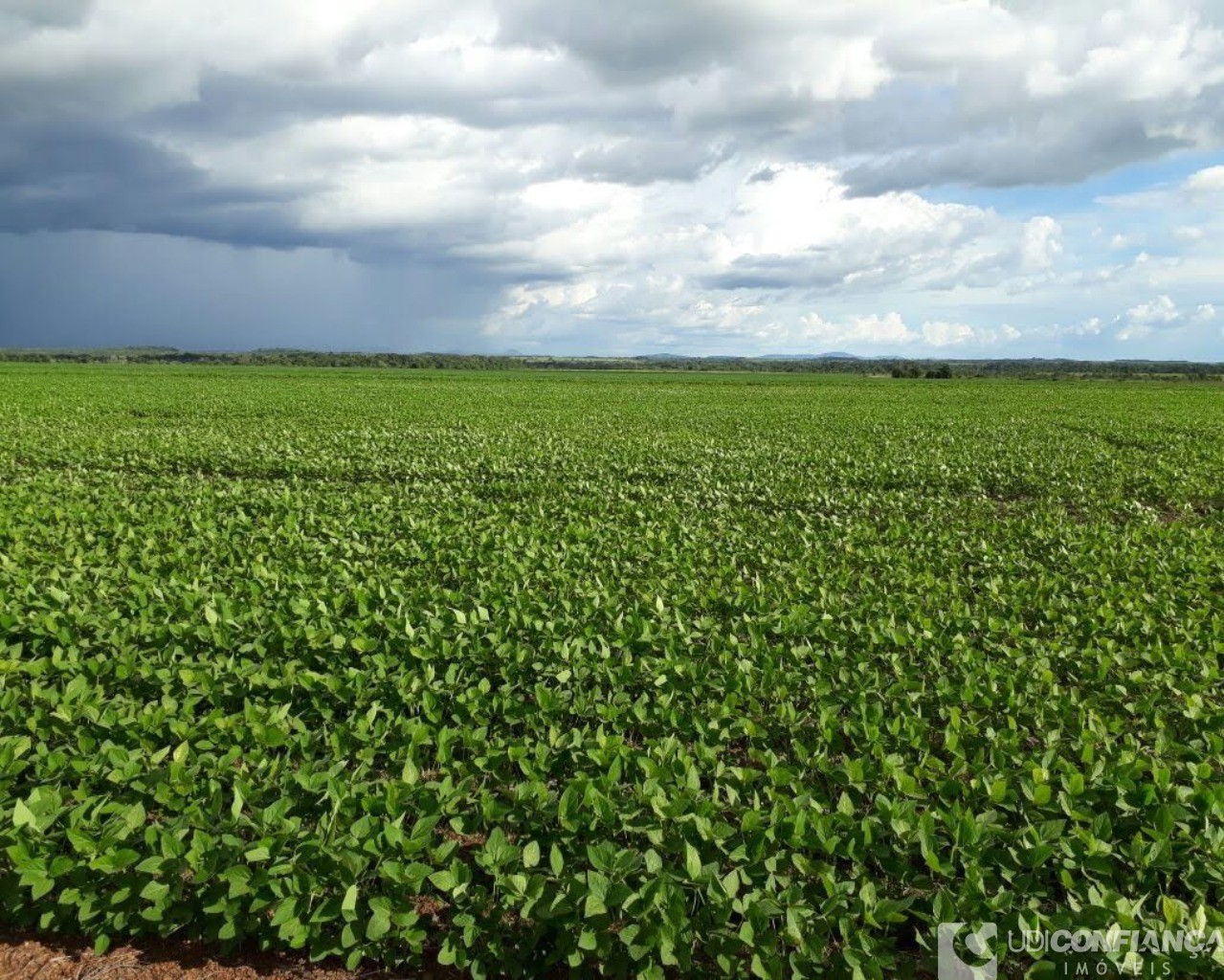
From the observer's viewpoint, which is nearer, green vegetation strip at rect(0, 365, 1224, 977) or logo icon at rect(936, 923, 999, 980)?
logo icon at rect(936, 923, 999, 980)

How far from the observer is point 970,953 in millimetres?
3283

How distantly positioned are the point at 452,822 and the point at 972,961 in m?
2.53

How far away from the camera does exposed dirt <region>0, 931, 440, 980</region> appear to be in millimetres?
3643

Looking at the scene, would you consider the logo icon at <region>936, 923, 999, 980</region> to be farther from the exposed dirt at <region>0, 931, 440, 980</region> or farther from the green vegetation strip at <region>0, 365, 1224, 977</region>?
the exposed dirt at <region>0, 931, 440, 980</region>

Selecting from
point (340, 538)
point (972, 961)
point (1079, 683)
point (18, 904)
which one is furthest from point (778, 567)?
point (18, 904)

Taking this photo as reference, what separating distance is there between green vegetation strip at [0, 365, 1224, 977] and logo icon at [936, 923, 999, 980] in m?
0.09

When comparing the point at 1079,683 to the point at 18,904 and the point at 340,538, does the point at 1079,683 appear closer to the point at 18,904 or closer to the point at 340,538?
Result: the point at 18,904

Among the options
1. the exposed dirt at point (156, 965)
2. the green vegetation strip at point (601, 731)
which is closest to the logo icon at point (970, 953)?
the green vegetation strip at point (601, 731)

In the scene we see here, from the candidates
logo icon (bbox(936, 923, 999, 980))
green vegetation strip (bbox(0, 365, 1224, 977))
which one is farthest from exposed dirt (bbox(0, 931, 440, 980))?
logo icon (bbox(936, 923, 999, 980))

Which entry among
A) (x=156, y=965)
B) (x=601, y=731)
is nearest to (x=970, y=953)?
(x=601, y=731)

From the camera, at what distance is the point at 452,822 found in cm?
403

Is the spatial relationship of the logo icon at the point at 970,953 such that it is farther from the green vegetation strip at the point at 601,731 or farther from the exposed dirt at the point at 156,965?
the exposed dirt at the point at 156,965

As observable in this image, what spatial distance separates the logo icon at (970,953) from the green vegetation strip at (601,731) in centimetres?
9

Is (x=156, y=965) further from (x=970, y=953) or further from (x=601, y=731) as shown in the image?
(x=970, y=953)
